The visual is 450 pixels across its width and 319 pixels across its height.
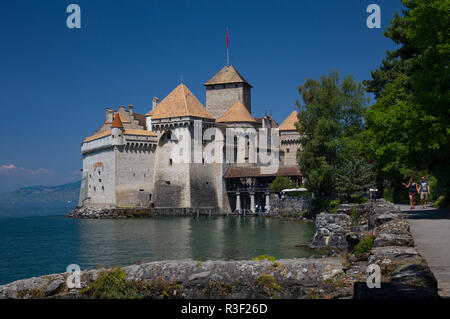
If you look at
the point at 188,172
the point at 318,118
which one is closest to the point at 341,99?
the point at 318,118

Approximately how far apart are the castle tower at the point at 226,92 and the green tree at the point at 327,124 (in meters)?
29.2

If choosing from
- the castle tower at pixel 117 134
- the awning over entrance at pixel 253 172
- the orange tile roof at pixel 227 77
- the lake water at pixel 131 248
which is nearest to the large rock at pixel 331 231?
the lake water at pixel 131 248

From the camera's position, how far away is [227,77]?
73.3 m

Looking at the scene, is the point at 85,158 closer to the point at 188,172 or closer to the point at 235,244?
the point at 188,172

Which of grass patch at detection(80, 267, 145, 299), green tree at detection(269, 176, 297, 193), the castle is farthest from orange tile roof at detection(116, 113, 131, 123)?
grass patch at detection(80, 267, 145, 299)

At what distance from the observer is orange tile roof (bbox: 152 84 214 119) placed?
58406 millimetres

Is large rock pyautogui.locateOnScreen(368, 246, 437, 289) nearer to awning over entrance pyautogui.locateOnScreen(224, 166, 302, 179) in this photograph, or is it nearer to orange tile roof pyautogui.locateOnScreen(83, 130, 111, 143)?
awning over entrance pyautogui.locateOnScreen(224, 166, 302, 179)

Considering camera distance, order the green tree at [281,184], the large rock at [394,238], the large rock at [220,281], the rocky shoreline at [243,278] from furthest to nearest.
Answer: the green tree at [281,184]
the large rock at [394,238]
the large rock at [220,281]
the rocky shoreline at [243,278]

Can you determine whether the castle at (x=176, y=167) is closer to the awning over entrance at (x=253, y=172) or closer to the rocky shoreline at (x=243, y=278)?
the awning over entrance at (x=253, y=172)

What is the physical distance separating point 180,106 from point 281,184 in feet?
56.5

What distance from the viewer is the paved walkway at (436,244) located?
271 inches

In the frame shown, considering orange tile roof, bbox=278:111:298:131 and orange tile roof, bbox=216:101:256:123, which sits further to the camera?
orange tile roof, bbox=278:111:298:131

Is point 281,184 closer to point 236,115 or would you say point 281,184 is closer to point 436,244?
point 236,115

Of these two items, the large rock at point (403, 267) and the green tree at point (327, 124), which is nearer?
the large rock at point (403, 267)
